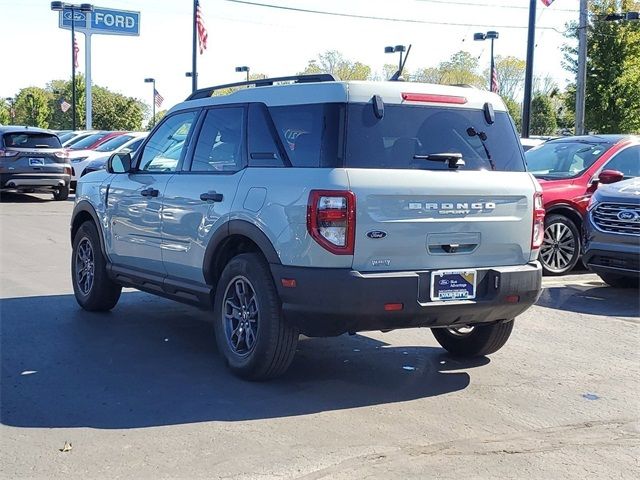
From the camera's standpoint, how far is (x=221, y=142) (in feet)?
20.4

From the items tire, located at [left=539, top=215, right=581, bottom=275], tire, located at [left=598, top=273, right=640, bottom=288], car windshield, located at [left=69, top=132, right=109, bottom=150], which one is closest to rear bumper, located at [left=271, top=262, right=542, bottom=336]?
tire, located at [left=598, top=273, right=640, bottom=288]

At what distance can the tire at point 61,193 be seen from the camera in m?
20.5

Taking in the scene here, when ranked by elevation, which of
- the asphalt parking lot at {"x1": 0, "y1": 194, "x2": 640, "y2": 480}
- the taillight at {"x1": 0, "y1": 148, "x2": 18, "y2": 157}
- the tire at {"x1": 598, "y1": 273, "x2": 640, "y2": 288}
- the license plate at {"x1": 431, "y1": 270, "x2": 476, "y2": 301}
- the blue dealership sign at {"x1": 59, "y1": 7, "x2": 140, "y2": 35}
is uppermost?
the blue dealership sign at {"x1": 59, "y1": 7, "x2": 140, "y2": 35}

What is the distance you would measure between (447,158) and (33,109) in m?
76.1

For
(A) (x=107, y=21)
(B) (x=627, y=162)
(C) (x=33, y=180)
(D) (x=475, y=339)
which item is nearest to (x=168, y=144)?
(D) (x=475, y=339)

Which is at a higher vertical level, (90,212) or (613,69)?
(613,69)

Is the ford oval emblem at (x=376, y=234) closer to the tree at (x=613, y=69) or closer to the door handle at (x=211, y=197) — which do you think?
the door handle at (x=211, y=197)

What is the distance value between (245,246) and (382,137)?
4.21 feet

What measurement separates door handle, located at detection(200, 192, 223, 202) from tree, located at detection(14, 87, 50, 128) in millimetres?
74255

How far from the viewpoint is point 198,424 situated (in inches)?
191

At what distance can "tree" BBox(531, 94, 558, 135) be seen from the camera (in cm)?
6238

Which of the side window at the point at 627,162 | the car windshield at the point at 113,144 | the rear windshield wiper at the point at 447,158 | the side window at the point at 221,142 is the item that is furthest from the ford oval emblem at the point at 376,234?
the car windshield at the point at 113,144

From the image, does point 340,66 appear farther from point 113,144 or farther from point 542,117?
point 113,144

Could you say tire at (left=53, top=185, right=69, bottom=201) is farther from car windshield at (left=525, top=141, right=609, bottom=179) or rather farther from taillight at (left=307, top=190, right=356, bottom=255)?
taillight at (left=307, top=190, right=356, bottom=255)
